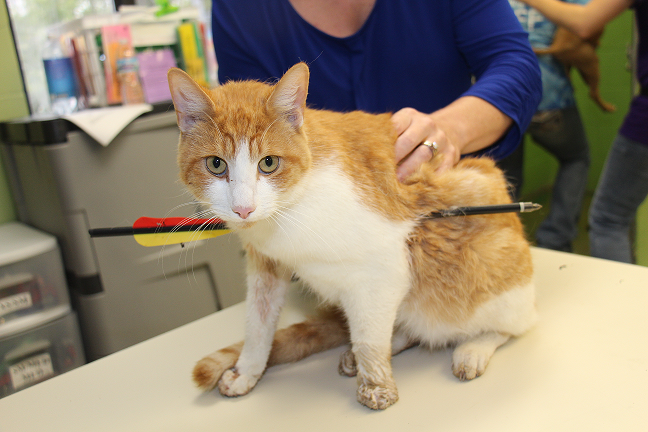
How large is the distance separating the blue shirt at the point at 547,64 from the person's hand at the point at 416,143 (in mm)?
1478

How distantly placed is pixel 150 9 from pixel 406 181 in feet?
6.23

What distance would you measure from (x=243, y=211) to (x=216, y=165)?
0.10 m

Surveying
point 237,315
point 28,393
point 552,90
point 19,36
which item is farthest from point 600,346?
point 19,36

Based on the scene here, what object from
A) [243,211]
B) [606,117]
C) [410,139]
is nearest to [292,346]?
[243,211]

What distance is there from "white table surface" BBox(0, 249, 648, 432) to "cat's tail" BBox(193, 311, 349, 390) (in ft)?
0.08

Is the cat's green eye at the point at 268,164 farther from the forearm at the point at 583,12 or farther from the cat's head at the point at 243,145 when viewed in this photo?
the forearm at the point at 583,12

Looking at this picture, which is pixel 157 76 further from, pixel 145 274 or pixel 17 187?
pixel 145 274

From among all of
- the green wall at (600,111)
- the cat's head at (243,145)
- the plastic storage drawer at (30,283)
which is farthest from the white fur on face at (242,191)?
the green wall at (600,111)

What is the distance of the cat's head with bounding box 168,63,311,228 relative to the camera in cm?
66

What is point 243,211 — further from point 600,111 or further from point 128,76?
point 600,111

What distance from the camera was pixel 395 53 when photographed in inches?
45.4

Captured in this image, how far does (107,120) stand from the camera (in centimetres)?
167

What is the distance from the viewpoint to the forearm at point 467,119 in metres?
0.99

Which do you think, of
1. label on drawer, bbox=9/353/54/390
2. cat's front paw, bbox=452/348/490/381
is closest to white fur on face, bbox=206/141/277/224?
cat's front paw, bbox=452/348/490/381
